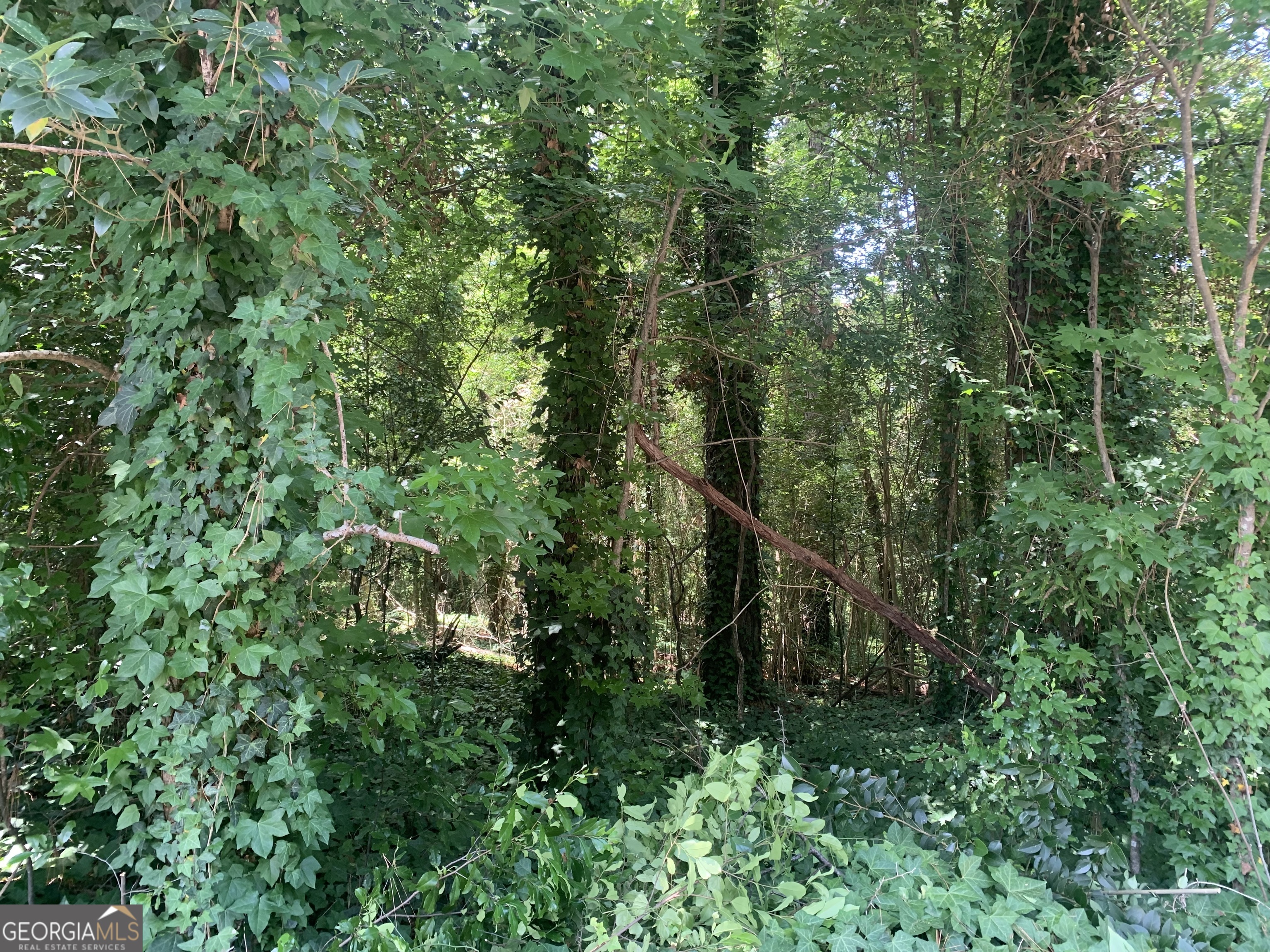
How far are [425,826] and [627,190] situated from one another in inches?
152

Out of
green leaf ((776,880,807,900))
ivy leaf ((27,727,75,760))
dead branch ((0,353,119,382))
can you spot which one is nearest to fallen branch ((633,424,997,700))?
dead branch ((0,353,119,382))

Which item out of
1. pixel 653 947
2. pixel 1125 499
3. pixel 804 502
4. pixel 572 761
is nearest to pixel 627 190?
pixel 1125 499

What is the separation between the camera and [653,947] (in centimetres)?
195

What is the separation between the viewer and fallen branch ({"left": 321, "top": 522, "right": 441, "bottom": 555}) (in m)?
2.23

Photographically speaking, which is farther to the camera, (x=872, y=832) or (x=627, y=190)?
(x=627, y=190)

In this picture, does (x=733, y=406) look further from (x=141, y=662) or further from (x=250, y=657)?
(x=141, y=662)

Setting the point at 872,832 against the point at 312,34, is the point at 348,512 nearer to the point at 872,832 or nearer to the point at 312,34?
the point at 312,34

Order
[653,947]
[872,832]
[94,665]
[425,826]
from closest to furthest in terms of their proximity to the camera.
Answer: [653,947], [94,665], [872,832], [425,826]

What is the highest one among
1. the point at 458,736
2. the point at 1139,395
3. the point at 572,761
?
the point at 1139,395

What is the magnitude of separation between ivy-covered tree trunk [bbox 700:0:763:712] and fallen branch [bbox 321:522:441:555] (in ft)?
12.4

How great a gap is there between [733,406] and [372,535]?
5.77 m

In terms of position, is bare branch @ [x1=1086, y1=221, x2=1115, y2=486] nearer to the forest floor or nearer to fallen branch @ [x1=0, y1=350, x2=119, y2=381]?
the forest floor

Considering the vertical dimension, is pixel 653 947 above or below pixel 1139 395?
below

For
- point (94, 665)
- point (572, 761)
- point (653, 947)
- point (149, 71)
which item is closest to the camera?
point (653, 947)
